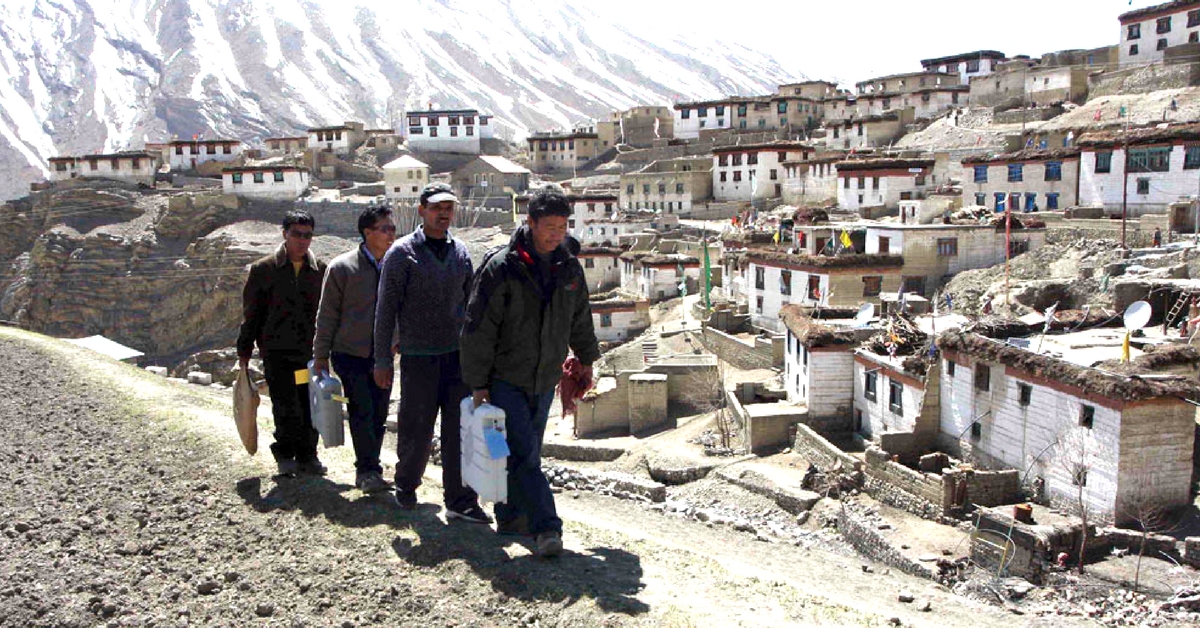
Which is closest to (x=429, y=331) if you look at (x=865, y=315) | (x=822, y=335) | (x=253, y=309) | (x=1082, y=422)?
(x=253, y=309)

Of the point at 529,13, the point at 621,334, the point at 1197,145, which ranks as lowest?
the point at 621,334

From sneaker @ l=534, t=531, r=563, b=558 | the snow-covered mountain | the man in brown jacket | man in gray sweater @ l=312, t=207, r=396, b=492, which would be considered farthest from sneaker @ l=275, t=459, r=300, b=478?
the snow-covered mountain

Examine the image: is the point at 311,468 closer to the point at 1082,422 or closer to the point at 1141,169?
the point at 1082,422

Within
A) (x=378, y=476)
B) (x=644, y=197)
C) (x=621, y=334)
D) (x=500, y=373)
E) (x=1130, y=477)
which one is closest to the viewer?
(x=500, y=373)

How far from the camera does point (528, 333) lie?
5.80 meters

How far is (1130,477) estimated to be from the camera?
1176 cm

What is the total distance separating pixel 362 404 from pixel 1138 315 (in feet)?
42.6

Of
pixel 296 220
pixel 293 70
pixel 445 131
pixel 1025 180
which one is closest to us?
pixel 296 220

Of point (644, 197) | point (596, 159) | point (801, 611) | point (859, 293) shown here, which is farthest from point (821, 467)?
point (596, 159)

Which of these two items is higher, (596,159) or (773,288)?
(596,159)

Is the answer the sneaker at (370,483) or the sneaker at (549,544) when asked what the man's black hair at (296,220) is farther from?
the sneaker at (549,544)

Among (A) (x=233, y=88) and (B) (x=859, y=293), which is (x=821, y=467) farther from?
(A) (x=233, y=88)

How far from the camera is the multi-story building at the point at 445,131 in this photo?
63812 millimetres

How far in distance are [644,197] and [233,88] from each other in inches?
3181
